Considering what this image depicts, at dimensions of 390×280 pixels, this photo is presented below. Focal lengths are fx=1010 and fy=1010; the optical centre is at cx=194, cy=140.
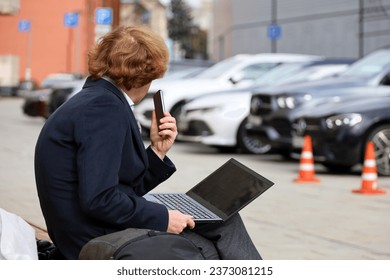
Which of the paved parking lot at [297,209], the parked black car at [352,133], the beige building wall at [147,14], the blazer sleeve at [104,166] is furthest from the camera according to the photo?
the beige building wall at [147,14]

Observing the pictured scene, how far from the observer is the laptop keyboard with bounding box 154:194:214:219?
3860 millimetres

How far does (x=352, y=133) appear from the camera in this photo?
11.8 meters

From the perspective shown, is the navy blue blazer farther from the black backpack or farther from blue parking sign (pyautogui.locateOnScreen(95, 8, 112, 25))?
blue parking sign (pyautogui.locateOnScreen(95, 8, 112, 25))

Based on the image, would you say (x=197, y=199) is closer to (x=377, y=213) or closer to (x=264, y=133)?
(x=377, y=213)

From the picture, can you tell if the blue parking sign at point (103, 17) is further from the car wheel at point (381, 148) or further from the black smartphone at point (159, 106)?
the black smartphone at point (159, 106)

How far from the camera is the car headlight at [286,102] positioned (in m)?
13.9

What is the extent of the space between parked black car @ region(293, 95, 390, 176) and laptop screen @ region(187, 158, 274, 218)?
25.8ft

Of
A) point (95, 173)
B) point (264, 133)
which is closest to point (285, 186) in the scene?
point (264, 133)

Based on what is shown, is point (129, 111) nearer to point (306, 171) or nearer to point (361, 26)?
point (306, 171)

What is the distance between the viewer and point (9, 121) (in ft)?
85.2

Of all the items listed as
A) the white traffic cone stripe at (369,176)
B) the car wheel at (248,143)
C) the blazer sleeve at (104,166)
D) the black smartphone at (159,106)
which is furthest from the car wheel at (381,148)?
the blazer sleeve at (104,166)

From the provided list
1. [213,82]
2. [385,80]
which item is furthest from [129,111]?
[213,82]

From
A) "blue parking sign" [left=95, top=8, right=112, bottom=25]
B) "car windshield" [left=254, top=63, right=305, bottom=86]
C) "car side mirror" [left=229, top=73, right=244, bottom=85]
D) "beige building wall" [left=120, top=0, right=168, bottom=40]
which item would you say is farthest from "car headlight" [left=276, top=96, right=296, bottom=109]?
"beige building wall" [left=120, top=0, right=168, bottom=40]

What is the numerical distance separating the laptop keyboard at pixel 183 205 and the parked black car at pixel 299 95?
8972 millimetres
